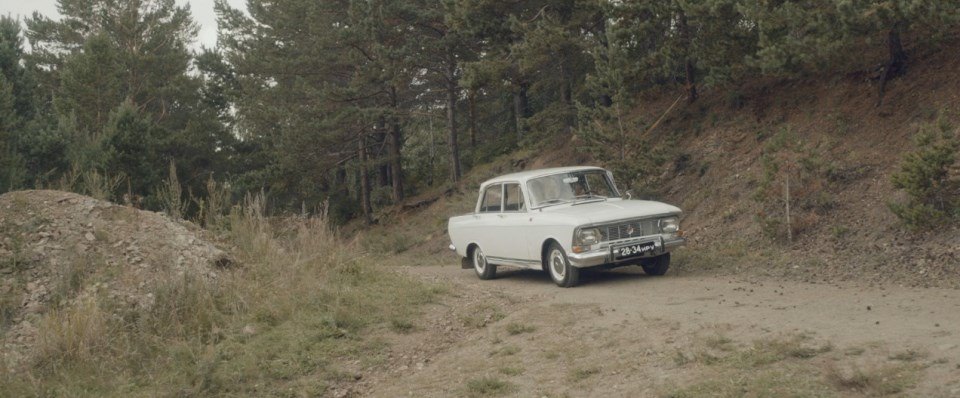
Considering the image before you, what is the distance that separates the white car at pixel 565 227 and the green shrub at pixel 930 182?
316 centimetres

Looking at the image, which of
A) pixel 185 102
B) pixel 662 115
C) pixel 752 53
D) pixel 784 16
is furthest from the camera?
pixel 185 102

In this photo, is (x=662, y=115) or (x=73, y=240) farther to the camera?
(x=662, y=115)

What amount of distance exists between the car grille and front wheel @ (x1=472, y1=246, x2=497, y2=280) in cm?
296

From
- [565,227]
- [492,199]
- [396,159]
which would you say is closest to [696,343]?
[565,227]

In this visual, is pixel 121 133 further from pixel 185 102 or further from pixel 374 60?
pixel 185 102

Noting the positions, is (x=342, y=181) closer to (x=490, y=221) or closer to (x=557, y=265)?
(x=490, y=221)

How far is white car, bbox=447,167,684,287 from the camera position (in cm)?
1159

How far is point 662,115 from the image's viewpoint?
22141 millimetres

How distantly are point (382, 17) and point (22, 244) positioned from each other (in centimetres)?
1971

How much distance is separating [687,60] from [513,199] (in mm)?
8439

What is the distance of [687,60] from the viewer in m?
19.5

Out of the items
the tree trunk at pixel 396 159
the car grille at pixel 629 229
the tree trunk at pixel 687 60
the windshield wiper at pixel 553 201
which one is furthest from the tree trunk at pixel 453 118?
the car grille at pixel 629 229

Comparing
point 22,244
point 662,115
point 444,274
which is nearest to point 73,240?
point 22,244

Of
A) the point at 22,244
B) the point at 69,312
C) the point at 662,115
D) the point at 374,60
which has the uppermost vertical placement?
the point at 374,60
